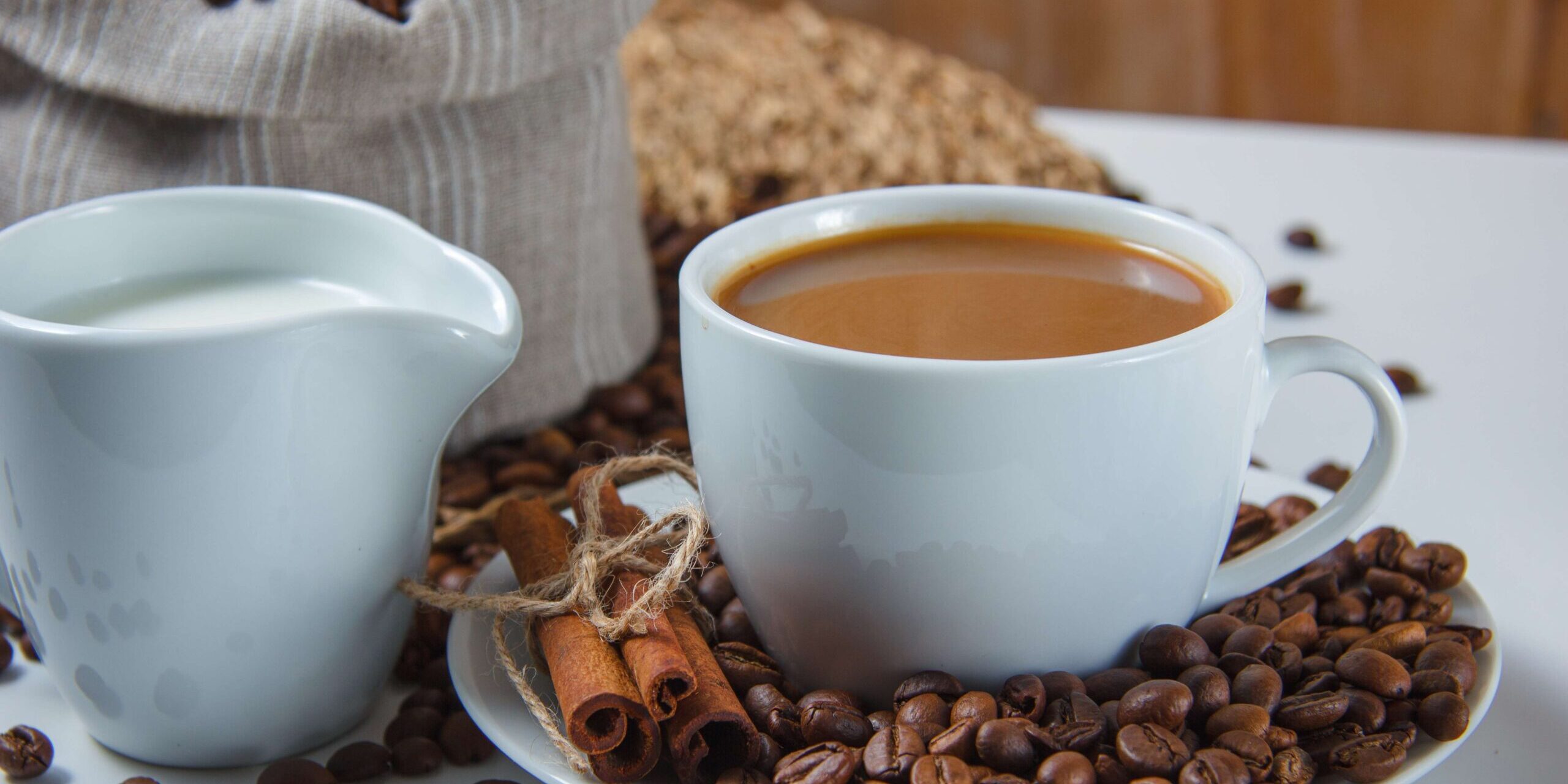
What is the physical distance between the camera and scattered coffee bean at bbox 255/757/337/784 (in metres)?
0.78

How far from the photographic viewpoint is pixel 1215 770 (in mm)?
658

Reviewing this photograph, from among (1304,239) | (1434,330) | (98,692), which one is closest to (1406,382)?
(1434,330)

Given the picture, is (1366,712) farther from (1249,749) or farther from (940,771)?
(940,771)

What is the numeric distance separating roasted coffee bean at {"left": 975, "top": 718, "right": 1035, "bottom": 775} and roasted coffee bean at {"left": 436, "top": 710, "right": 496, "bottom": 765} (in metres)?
0.30

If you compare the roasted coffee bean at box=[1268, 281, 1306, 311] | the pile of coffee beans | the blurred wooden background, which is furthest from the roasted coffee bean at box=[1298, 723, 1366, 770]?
the blurred wooden background

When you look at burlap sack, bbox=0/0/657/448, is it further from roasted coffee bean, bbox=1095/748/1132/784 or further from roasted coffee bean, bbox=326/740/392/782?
roasted coffee bean, bbox=1095/748/1132/784

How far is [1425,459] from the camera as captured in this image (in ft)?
3.92

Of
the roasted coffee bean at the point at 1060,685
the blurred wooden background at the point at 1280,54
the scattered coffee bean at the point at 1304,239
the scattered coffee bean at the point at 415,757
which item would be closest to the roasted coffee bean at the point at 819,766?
the roasted coffee bean at the point at 1060,685

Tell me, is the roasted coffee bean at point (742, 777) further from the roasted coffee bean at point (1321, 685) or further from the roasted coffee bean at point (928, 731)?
the roasted coffee bean at point (1321, 685)

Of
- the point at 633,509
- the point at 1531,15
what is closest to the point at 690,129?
the point at 633,509

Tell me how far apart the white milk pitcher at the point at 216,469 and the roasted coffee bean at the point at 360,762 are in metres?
0.04

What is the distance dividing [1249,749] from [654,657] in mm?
308

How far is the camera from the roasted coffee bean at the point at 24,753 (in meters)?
0.80

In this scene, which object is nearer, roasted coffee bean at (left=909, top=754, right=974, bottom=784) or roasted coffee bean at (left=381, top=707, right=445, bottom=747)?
roasted coffee bean at (left=909, top=754, right=974, bottom=784)
